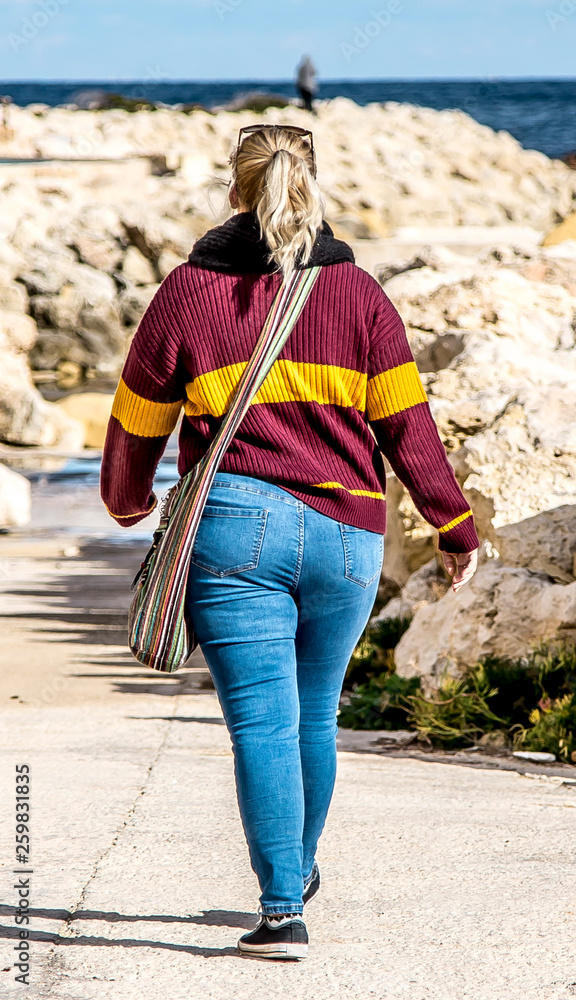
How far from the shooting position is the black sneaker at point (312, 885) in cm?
267

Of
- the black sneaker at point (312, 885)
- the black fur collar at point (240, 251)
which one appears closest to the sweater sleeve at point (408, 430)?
the black fur collar at point (240, 251)

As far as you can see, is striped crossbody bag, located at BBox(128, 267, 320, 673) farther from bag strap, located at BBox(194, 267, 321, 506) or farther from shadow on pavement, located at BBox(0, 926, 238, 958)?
shadow on pavement, located at BBox(0, 926, 238, 958)

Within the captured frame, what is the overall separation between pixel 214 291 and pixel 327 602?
0.68 m

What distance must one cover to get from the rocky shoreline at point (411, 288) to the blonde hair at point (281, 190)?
0.17 metres

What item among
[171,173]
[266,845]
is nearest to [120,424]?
[266,845]

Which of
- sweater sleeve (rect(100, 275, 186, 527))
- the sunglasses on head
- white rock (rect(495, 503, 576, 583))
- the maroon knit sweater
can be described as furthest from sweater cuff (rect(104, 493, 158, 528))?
white rock (rect(495, 503, 576, 583))

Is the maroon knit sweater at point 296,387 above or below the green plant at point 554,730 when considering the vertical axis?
above

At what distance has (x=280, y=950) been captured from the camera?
2389mm

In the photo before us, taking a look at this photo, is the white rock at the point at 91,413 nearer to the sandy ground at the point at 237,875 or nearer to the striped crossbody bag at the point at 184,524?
the sandy ground at the point at 237,875

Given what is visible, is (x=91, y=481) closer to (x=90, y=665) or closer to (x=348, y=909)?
(x=90, y=665)

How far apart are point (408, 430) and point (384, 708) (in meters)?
2.33

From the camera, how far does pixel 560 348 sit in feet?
22.8

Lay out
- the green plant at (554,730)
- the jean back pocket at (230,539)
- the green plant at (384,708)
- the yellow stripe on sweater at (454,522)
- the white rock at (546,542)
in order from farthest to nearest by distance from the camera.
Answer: the white rock at (546,542), the green plant at (384,708), the green plant at (554,730), the yellow stripe on sweater at (454,522), the jean back pocket at (230,539)

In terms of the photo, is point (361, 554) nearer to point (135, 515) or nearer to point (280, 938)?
point (135, 515)
